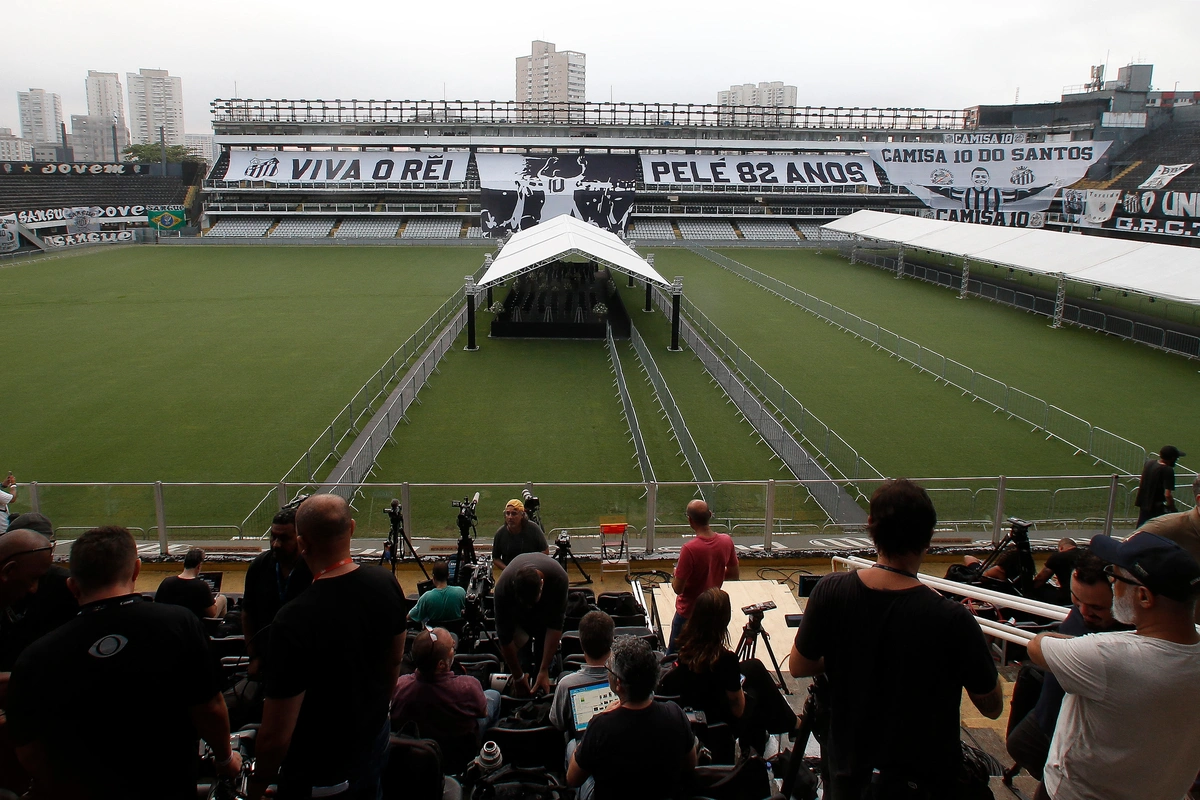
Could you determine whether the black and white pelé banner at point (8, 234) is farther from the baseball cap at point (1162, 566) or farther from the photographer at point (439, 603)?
the baseball cap at point (1162, 566)

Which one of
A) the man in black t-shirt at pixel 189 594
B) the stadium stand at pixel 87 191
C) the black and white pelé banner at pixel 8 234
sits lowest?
the man in black t-shirt at pixel 189 594

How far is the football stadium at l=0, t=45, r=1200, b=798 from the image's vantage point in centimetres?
564

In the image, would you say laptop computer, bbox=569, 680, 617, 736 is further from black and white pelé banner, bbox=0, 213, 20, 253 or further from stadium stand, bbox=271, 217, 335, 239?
stadium stand, bbox=271, 217, 335, 239

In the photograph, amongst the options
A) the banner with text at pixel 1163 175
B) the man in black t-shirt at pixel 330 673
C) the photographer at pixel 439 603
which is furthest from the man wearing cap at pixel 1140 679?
the banner with text at pixel 1163 175

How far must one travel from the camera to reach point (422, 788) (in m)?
3.90

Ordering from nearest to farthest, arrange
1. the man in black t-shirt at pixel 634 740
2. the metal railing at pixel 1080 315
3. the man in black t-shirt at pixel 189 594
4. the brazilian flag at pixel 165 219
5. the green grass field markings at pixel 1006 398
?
the man in black t-shirt at pixel 634 740 → the man in black t-shirt at pixel 189 594 → the green grass field markings at pixel 1006 398 → the metal railing at pixel 1080 315 → the brazilian flag at pixel 165 219

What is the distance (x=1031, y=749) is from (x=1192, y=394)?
20143 mm

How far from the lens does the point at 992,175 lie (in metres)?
64.7

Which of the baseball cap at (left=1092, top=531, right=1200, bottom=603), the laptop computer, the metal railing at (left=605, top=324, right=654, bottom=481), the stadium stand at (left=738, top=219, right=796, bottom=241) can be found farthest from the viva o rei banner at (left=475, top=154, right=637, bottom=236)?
the baseball cap at (left=1092, top=531, right=1200, bottom=603)

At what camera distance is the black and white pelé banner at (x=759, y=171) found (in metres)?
67.9

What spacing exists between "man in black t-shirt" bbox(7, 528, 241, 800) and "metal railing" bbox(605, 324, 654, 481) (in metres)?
8.85

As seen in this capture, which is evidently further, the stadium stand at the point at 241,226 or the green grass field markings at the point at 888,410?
the stadium stand at the point at 241,226

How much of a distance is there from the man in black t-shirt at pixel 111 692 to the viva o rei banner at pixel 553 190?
187 ft

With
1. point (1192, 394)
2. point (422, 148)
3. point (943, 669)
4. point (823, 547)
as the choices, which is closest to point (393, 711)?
point (943, 669)
